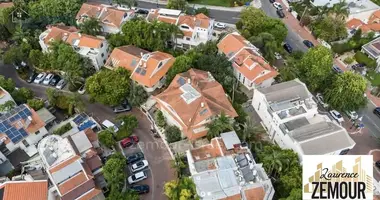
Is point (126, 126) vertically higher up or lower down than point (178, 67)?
lower down

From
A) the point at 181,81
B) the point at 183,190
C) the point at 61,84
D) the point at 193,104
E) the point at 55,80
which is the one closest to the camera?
the point at 183,190

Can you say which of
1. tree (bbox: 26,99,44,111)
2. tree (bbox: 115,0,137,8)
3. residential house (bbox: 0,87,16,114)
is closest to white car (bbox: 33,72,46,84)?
tree (bbox: 26,99,44,111)

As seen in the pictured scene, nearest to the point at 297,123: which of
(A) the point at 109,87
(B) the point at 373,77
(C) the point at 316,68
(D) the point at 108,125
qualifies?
(C) the point at 316,68

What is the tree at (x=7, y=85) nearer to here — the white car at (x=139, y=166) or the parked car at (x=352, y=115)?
the white car at (x=139, y=166)

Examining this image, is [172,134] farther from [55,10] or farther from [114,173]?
[55,10]

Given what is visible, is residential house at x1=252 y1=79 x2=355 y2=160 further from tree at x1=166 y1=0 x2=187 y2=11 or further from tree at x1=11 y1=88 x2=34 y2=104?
tree at x1=11 y1=88 x2=34 y2=104

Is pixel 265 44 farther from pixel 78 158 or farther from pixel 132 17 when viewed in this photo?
pixel 78 158

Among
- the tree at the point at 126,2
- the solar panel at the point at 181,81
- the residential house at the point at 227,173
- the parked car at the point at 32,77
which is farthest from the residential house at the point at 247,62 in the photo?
the parked car at the point at 32,77
